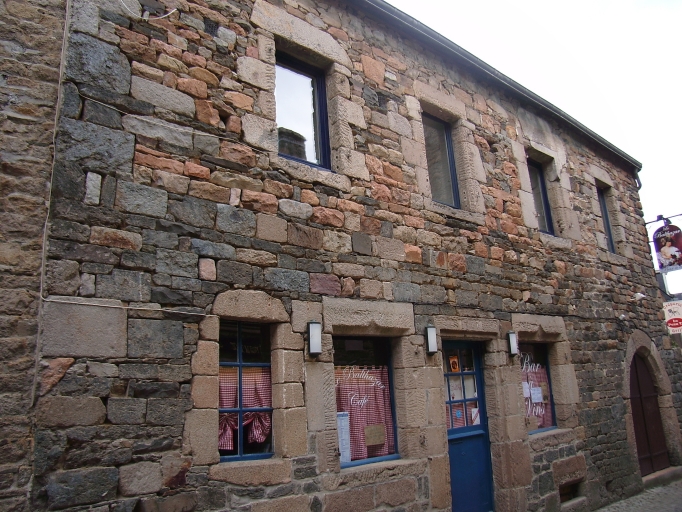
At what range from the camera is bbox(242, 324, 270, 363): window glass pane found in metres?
4.10

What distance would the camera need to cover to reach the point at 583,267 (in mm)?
7453

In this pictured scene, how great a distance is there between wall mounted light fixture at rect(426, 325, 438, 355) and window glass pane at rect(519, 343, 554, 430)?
185 centimetres

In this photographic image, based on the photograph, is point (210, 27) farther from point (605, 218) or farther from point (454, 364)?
point (605, 218)

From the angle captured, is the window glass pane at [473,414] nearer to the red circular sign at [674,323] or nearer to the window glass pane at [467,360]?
the window glass pane at [467,360]

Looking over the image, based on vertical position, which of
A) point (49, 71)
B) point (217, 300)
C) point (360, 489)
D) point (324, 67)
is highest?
point (324, 67)

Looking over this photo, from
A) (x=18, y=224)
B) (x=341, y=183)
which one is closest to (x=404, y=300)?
(x=341, y=183)

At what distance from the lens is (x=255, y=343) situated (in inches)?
163

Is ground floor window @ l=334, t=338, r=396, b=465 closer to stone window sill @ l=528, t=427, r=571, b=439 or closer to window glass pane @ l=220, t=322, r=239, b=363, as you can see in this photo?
window glass pane @ l=220, t=322, r=239, b=363

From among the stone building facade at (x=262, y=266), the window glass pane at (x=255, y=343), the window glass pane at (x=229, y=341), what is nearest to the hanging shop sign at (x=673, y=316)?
the stone building facade at (x=262, y=266)

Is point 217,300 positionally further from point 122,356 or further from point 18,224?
point 18,224

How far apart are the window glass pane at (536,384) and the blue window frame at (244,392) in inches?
140

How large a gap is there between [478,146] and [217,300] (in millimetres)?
4047

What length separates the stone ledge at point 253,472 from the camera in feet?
11.6

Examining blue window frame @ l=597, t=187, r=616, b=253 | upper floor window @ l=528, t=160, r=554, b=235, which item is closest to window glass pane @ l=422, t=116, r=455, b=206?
upper floor window @ l=528, t=160, r=554, b=235
